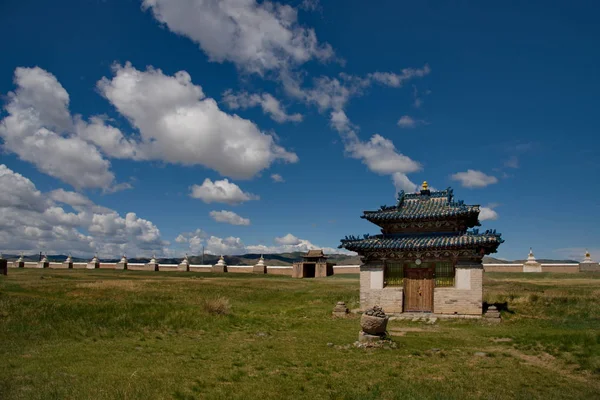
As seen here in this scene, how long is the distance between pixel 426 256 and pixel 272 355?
1395 centimetres

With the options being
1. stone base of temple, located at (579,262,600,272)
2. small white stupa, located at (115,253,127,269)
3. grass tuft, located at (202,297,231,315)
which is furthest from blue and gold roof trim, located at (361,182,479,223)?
small white stupa, located at (115,253,127,269)

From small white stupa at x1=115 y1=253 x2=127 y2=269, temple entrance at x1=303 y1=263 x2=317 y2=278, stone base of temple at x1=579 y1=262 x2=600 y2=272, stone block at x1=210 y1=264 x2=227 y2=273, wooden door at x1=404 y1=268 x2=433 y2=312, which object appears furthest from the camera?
small white stupa at x1=115 y1=253 x2=127 y2=269

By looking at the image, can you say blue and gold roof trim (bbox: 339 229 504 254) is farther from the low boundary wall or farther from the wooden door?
the low boundary wall

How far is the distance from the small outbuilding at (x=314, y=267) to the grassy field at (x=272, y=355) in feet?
150

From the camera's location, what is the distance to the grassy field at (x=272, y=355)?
9859mm

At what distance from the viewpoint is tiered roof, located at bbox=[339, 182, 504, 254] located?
77.0ft

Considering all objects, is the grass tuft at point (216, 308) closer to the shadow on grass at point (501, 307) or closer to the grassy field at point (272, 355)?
the grassy field at point (272, 355)

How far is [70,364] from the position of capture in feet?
39.1

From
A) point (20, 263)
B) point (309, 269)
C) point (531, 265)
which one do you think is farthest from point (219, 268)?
point (531, 265)

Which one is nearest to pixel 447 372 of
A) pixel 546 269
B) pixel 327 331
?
pixel 327 331

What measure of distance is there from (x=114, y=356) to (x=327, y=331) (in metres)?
9.76

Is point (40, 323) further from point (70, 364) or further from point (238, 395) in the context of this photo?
point (238, 395)

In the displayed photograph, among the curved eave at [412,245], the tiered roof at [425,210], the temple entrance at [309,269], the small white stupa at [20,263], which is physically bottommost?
the small white stupa at [20,263]

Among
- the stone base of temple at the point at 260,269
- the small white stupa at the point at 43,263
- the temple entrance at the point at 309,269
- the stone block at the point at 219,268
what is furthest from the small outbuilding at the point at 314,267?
the small white stupa at the point at 43,263
